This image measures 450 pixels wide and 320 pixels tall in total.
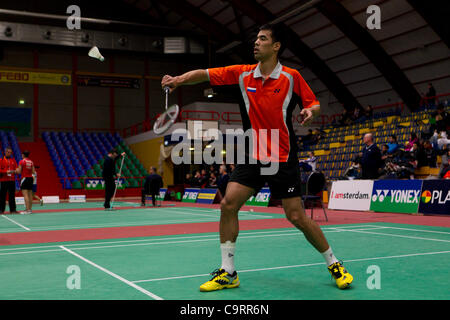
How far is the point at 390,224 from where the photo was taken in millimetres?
9641

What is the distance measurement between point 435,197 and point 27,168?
37.1ft

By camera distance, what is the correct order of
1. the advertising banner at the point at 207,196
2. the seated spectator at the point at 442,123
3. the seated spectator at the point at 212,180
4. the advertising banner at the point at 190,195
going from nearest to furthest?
the seated spectator at the point at 442,123, the advertising banner at the point at 207,196, the advertising banner at the point at 190,195, the seated spectator at the point at 212,180

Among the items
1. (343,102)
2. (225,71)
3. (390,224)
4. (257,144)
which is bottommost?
(390,224)

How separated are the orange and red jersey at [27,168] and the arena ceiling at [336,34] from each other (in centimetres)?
1457

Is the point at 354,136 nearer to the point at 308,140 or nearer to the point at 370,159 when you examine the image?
the point at 308,140

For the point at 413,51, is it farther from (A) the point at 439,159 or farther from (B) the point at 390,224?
(B) the point at 390,224

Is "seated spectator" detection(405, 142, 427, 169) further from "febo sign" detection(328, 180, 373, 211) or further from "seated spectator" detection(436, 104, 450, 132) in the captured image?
"febo sign" detection(328, 180, 373, 211)

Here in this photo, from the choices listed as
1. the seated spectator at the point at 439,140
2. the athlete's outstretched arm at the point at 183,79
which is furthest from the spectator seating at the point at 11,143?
the athlete's outstretched arm at the point at 183,79

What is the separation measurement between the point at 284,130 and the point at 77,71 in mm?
30983

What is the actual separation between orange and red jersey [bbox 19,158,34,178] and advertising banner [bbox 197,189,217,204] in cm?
744

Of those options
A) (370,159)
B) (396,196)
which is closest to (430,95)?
(370,159)

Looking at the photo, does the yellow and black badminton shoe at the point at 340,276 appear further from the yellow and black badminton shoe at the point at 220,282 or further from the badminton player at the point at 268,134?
the yellow and black badminton shoe at the point at 220,282

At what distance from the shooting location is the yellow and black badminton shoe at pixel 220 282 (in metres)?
3.86

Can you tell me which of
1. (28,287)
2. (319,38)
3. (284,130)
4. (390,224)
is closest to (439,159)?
(390,224)
